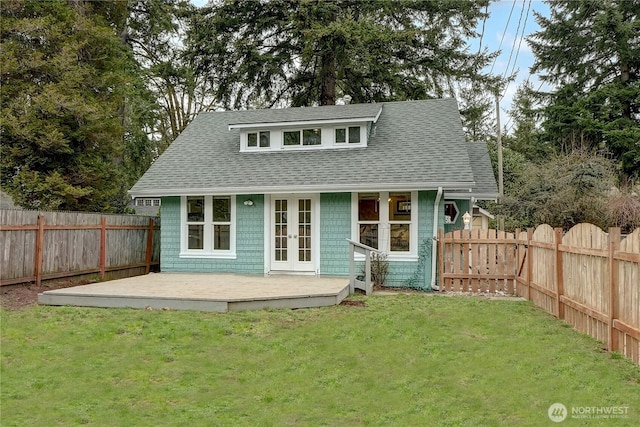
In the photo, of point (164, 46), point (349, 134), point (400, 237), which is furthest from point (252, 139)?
point (164, 46)

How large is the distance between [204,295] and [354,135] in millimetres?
6299

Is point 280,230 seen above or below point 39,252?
above

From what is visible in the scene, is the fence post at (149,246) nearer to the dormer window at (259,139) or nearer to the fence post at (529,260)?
the dormer window at (259,139)

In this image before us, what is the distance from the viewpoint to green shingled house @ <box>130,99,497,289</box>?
10.8 m

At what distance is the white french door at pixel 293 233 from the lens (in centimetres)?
1141

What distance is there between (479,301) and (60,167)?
13.0 metres

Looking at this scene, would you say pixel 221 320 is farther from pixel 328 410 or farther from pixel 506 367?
pixel 506 367

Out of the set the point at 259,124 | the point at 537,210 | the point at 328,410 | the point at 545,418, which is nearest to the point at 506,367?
the point at 545,418

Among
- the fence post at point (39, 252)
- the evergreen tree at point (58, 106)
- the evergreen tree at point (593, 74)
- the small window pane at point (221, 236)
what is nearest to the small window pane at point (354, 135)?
the small window pane at point (221, 236)

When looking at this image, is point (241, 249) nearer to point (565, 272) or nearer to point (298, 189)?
point (298, 189)

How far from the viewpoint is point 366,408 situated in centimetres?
412

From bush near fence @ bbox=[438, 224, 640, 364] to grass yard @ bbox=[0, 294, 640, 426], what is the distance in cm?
32

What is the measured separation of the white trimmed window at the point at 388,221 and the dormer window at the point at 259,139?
3.51 metres

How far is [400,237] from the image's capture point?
35.7 feet
